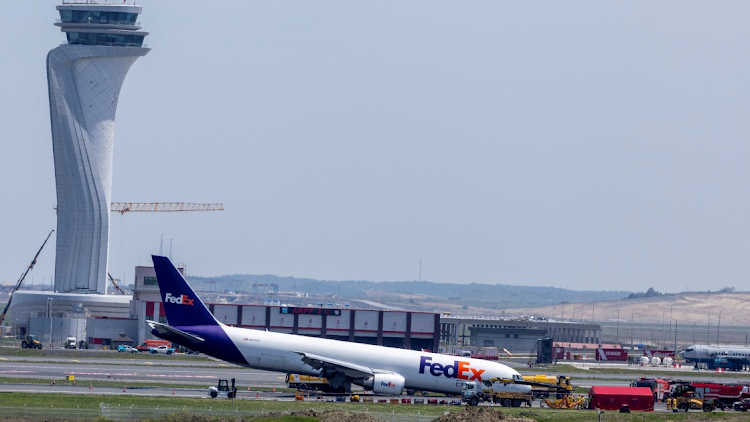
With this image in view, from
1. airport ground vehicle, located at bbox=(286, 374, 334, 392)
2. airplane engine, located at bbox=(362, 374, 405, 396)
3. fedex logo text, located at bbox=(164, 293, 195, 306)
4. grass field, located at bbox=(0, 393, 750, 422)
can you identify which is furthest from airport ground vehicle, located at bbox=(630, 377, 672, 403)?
fedex logo text, located at bbox=(164, 293, 195, 306)

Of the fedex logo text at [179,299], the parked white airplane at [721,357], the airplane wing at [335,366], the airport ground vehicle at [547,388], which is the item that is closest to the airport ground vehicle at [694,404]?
the airport ground vehicle at [547,388]

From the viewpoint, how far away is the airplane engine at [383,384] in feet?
261

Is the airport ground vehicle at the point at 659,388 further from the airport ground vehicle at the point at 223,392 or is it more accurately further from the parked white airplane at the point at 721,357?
the parked white airplane at the point at 721,357

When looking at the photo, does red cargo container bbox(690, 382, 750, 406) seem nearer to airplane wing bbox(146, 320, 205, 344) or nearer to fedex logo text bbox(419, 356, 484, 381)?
fedex logo text bbox(419, 356, 484, 381)

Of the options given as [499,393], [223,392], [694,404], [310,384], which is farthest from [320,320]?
[694,404]

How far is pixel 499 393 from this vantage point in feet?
261

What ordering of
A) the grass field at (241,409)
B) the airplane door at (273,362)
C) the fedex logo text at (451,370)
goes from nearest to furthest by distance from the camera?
the grass field at (241,409)
the airplane door at (273,362)
the fedex logo text at (451,370)

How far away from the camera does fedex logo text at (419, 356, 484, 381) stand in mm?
82438

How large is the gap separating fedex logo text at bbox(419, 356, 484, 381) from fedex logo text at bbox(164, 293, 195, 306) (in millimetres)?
18105

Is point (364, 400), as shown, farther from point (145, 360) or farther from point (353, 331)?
point (353, 331)

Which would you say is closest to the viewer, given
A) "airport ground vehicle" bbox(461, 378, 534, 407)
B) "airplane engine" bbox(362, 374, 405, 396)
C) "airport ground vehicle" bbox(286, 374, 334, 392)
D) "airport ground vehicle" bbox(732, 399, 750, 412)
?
"airport ground vehicle" bbox(461, 378, 534, 407)

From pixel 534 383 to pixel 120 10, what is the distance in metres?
99.9

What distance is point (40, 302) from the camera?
159625mm

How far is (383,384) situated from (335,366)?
3849 millimetres
